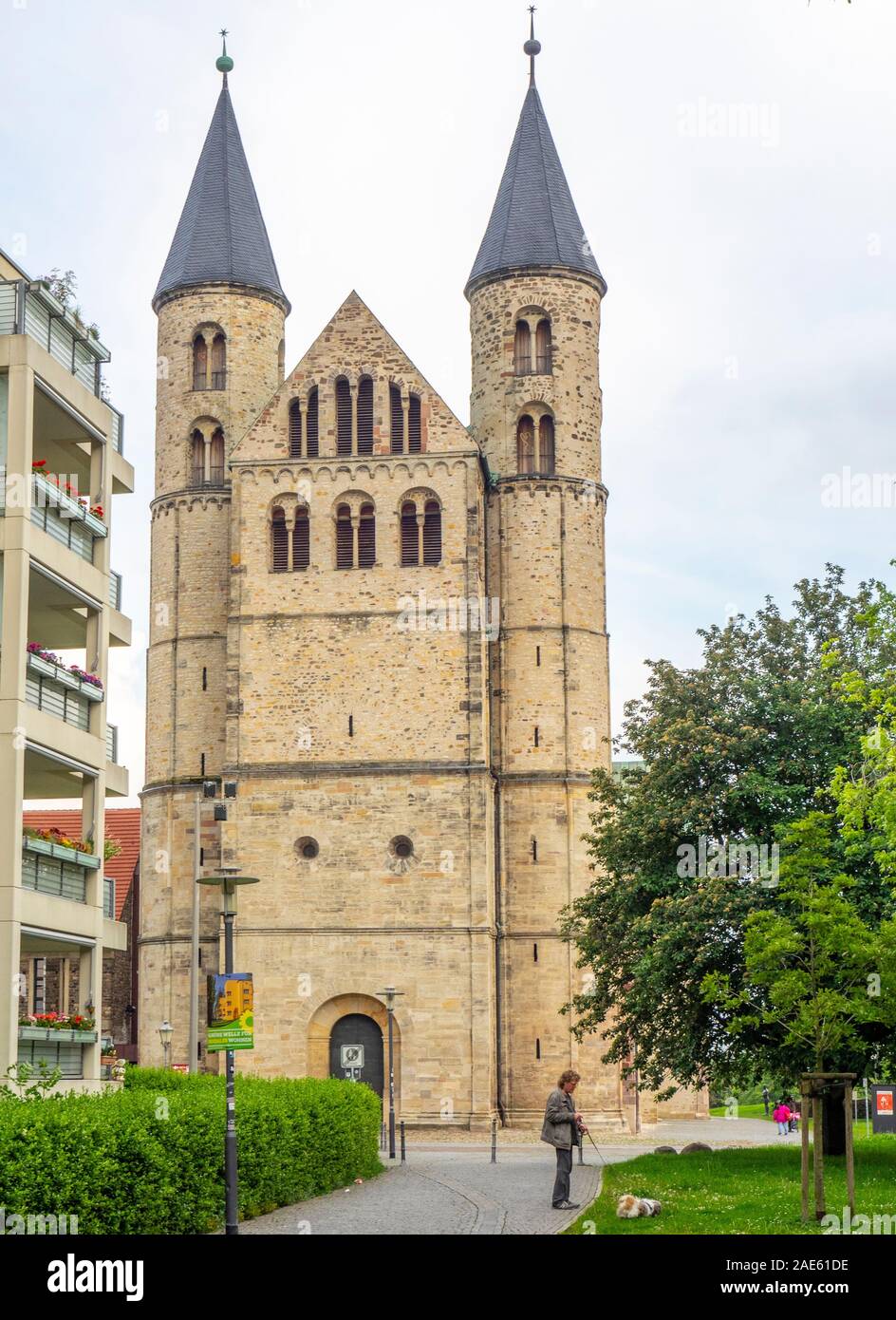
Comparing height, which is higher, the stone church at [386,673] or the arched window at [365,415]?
the arched window at [365,415]

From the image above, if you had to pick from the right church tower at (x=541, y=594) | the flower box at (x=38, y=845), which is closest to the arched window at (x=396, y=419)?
the right church tower at (x=541, y=594)

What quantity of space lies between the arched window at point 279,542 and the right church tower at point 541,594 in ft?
18.7

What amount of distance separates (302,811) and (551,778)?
681 centimetres

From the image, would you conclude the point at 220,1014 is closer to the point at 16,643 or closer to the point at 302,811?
the point at 16,643

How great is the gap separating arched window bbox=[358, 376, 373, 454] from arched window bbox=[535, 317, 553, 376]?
5.30 meters

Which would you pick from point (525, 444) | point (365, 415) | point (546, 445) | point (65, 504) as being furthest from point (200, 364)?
point (65, 504)

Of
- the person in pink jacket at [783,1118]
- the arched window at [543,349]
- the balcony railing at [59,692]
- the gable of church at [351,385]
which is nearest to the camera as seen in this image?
the balcony railing at [59,692]

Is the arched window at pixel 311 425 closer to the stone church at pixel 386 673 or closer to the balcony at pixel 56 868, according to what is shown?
the stone church at pixel 386 673

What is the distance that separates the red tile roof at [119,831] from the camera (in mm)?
66688

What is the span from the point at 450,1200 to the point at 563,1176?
230 centimetres

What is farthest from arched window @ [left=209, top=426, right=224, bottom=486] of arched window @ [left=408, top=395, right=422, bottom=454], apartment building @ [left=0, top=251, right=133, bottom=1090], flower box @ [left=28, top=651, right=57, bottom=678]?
flower box @ [left=28, top=651, right=57, bottom=678]

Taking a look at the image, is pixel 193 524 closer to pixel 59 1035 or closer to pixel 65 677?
pixel 65 677

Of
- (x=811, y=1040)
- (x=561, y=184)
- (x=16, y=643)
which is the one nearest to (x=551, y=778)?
(x=561, y=184)
